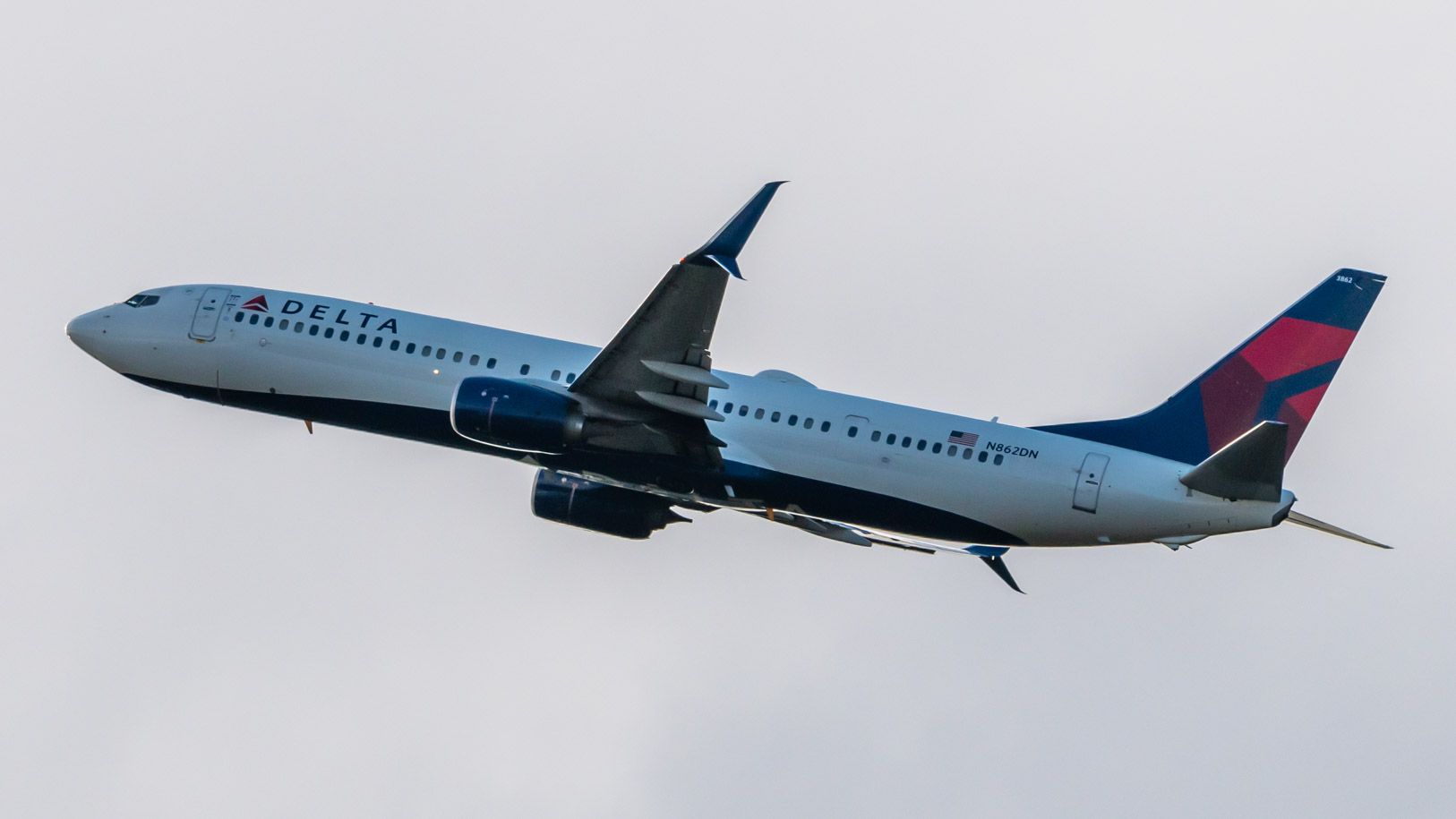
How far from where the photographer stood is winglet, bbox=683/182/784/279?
41.2 meters

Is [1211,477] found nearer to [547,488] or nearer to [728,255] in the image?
[728,255]

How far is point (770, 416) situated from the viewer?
159ft

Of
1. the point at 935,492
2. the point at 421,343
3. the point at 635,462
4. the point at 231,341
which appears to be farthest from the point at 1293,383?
the point at 231,341

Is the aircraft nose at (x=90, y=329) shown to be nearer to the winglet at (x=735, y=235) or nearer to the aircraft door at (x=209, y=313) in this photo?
the aircraft door at (x=209, y=313)

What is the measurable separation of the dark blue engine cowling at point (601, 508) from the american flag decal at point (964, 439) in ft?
28.2

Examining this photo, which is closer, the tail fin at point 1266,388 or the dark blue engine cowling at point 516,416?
the dark blue engine cowling at point 516,416

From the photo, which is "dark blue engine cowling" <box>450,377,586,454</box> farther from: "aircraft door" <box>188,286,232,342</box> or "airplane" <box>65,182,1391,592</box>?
"aircraft door" <box>188,286,232,342</box>

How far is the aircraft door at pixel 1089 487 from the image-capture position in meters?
46.5

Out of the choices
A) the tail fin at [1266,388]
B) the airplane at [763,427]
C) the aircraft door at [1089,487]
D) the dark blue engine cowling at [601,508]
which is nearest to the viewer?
the airplane at [763,427]

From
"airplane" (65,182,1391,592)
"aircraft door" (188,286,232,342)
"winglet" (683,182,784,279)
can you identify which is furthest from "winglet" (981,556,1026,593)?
"aircraft door" (188,286,232,342)

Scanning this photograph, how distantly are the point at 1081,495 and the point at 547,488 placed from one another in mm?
14695

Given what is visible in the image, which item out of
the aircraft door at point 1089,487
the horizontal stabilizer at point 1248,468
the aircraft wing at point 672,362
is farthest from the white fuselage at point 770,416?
the aircraft wing at point 672,362

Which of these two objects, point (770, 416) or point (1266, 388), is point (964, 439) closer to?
point (770, 416)

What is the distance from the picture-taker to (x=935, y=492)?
155ft
